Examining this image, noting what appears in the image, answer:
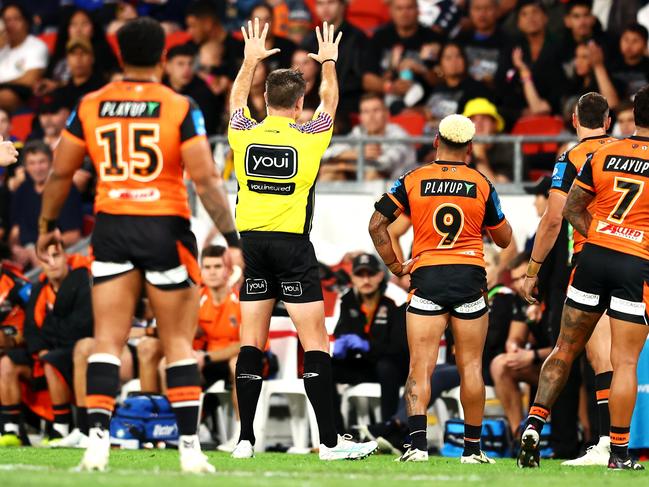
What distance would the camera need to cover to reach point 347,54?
17.6 m

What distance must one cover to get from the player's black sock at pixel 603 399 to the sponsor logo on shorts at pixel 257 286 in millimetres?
2482

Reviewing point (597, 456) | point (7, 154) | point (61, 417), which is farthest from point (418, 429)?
point (61, 417)

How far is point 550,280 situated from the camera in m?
12.0

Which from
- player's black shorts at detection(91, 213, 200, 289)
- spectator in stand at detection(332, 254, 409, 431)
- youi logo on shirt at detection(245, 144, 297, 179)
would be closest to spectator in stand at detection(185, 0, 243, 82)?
spectator in stand at detection(332, 254, 409, 431)

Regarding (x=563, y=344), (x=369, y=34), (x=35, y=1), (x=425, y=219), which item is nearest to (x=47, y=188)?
(x=425, y=219)

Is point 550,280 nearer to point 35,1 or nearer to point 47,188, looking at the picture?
point 47,188

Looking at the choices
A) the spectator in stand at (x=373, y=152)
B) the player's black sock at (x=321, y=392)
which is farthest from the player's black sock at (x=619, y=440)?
the spectator in stand at (x=373, y=152)

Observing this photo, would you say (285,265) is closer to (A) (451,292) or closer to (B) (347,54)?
(A) (451,292)

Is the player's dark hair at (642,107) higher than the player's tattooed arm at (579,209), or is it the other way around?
the player's dark hair at (642,107)

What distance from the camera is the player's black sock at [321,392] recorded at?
10.2 m

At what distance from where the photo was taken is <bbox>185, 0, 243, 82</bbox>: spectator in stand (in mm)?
18438

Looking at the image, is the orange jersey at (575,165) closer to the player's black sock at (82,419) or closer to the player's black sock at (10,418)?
the player's black sock at (82,419)

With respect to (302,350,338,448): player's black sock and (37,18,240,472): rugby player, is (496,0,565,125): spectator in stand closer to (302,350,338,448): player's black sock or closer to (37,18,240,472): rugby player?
(302,350,338,448): player's black sock

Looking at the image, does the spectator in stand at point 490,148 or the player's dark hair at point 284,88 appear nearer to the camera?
the player's dark hair at point 284,88
